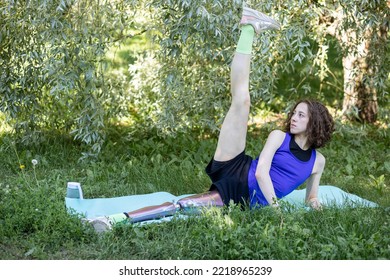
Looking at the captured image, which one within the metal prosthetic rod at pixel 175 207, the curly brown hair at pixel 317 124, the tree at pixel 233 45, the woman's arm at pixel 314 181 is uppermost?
the tree at pixel 233 45

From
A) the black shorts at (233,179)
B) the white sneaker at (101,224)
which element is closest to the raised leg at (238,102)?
the black shorts at (233,179)

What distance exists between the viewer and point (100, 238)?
13.9 ft

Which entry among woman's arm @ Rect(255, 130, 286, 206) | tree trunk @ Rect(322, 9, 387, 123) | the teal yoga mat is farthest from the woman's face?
tree trunk @ Rect(322, 9, 387, 123)

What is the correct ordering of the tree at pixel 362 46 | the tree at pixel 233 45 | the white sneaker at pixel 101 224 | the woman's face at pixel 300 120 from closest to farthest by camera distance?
the white sneaker at pixel 101 224 → the woman's face at pixel 300 120 → the tree at pixel 233 45 → the tree at pixel 362 46

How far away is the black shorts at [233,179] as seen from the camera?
4777 mm

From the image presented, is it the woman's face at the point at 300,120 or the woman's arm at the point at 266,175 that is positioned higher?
the woman's face at the point at 300,120

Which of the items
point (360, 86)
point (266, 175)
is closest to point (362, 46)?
point (360, 86)

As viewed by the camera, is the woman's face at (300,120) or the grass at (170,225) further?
the woman's face at (300,120)

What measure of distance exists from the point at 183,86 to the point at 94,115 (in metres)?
0.94

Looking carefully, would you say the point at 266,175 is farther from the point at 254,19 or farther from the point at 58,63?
the point at 58,63

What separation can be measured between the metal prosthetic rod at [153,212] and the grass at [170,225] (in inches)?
5.2

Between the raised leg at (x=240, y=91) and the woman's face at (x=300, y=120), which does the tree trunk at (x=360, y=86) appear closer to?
the woman's face at (x=300, y=120)

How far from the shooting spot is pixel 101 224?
14.2ft

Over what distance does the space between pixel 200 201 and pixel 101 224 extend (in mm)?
681
